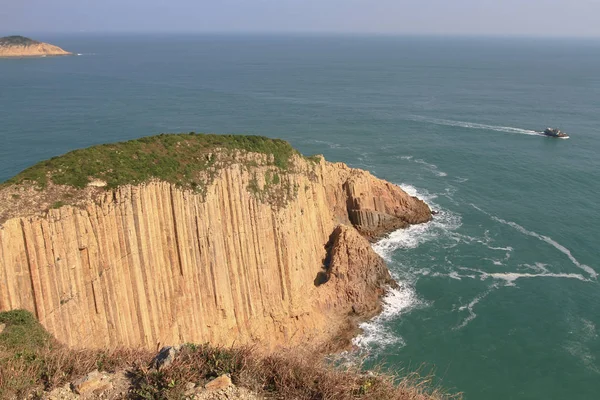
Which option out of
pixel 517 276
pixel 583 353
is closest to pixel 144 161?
pixel 583 353

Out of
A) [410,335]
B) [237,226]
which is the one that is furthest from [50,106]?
[410,335]

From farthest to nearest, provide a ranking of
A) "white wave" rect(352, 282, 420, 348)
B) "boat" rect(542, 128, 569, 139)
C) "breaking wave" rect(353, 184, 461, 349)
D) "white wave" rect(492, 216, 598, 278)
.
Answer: "boat" rect(542, 128, 569, 139) < "white wave" rect(492, 216, 598, 278) < "breaking wave" rect(353, 184, 461, 349) < "white wave" rect(352, 282, 420, 348)

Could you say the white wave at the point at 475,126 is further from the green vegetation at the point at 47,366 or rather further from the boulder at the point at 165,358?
the green vegetation at the point at 47,366

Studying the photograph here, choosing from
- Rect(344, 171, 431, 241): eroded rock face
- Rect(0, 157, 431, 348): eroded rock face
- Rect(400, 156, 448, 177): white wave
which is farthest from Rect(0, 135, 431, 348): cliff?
Rect(400, 156, 448, 177): white wave

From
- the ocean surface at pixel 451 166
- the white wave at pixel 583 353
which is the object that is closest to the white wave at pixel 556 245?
the ocean surface at pixel 451 166

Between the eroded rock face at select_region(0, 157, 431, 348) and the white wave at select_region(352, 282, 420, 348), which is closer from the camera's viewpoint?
the eroded rock face at select_region(0, 157, 431, 348)

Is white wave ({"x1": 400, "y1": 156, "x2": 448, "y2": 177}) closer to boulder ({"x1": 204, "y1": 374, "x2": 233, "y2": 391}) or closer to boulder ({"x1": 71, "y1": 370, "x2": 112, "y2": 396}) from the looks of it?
boulder ({"x1": 204, "y1": 374, "x2": 233, "y2": 391})
